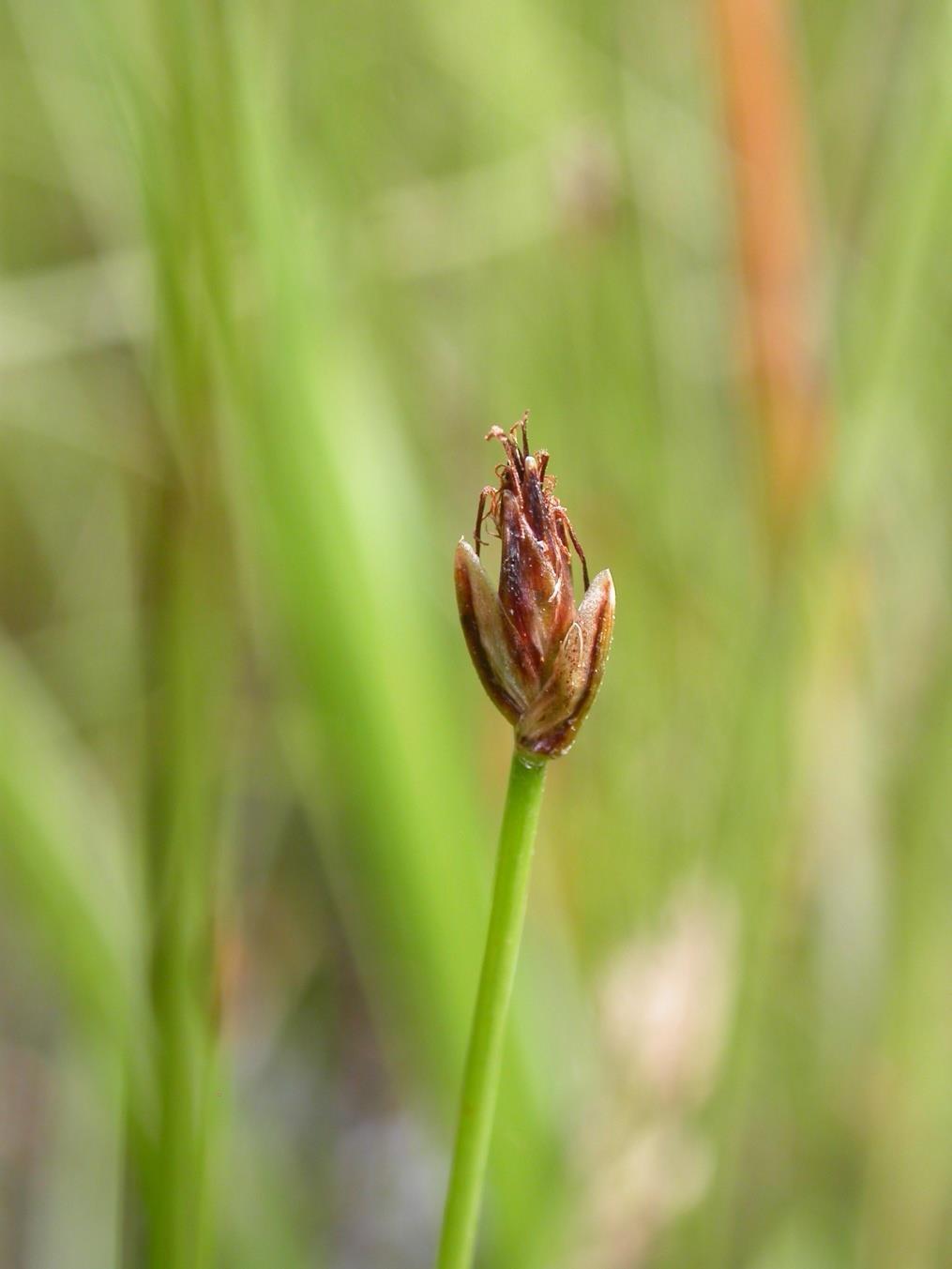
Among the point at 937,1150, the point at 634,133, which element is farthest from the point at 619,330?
the point at 937,1150

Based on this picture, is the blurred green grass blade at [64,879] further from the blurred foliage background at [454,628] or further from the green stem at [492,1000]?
the green stem at [492,1000]

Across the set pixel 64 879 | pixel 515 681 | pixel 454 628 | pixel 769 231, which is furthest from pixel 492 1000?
pixel 769 231

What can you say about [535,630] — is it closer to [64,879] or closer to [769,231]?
[64,879]

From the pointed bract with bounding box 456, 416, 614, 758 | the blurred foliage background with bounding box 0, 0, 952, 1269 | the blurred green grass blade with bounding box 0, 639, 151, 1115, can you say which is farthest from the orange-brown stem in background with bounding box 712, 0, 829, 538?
the pointed bract with bounding box 456, 416, 614, 758

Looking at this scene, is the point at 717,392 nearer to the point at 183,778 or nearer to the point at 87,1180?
the point at 87,1180

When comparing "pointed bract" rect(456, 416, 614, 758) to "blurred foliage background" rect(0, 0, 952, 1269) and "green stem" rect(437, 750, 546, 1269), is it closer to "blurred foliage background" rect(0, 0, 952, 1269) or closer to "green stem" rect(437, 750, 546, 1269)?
"green stem" rect(437, 750, 546, 1269)
